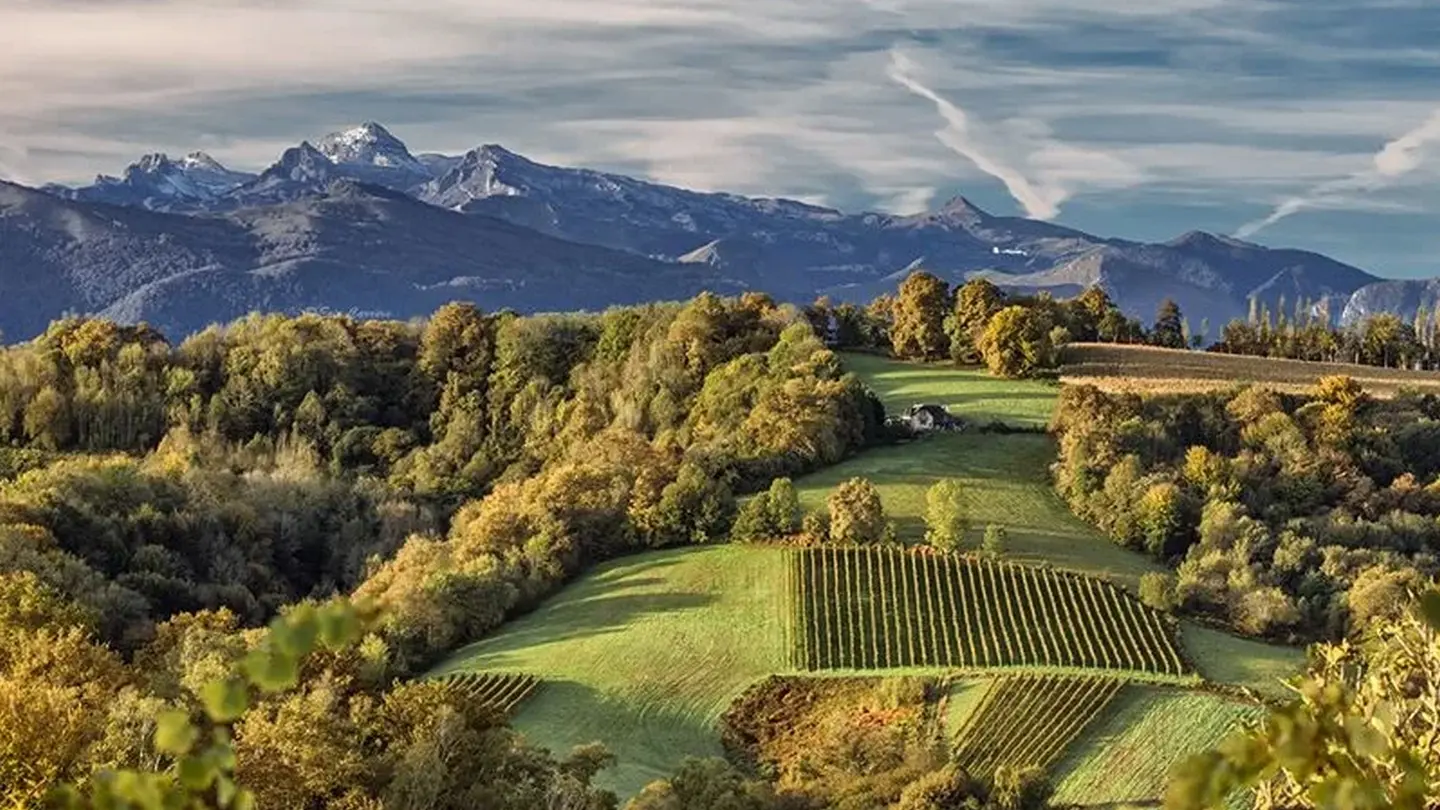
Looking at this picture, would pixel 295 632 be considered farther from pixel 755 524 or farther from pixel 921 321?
pixel 921 321

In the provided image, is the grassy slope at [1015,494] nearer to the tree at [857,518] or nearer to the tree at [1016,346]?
the tree at [857,518]

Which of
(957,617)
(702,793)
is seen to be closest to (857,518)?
(957,617)

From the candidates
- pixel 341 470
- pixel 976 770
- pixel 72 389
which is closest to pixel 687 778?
pixel 976 770

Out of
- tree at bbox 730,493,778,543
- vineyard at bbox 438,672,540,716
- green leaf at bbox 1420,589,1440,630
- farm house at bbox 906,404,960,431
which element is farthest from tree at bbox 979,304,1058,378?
green leaf at bbox 1420,589,1440,630

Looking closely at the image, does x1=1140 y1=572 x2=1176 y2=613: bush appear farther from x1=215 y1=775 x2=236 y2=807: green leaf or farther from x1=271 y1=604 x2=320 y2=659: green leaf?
x1=271 y1=604 x2=320 y2=659: green leaf

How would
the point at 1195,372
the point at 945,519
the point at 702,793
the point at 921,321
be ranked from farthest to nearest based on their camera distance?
the point at 921,321 → the point at 1195,372 → the point at 945,519 → the point at 702,793
